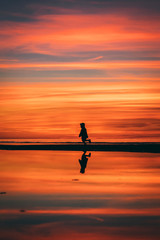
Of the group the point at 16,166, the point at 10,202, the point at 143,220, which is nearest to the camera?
the point at 143,220

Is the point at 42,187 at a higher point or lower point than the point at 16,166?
lower

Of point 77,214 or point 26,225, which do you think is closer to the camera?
point 26,225

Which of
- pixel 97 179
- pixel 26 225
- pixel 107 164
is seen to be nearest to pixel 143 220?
pixel 26 225

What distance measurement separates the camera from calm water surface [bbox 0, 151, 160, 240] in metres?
7.78

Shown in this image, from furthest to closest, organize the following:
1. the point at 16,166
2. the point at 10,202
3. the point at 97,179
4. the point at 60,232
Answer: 1. the point at 16,166
2. the point at 97,179
3. the point at 10,202
4. the point at 60,232

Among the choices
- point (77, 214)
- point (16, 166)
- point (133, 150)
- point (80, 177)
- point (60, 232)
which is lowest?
point (60, 232)

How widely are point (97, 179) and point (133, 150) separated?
47.3 ft

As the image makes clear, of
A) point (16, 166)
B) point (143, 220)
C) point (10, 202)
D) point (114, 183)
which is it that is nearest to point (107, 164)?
point (16, 166)

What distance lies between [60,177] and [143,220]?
6.32 m

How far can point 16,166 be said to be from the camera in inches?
726

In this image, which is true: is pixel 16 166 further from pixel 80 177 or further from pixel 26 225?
pixel 26 225

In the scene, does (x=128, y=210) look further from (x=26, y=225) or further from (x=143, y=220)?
(x=26, y=225)

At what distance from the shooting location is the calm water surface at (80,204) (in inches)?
306

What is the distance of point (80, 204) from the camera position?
Result: 9992mm
